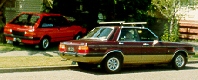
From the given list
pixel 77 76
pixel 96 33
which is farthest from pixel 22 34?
pixel 77 76

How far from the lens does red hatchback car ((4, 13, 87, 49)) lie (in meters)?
16.3

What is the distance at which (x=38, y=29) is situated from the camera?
16.4 m

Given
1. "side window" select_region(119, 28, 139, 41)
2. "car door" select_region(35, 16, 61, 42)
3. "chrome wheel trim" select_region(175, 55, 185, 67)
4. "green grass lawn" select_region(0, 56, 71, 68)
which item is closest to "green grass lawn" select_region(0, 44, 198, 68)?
"green grass lawn" select_region(0, 56, 71, 68)

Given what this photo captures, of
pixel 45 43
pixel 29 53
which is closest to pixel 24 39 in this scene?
pixel 29 53

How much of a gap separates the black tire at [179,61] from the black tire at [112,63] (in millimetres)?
2351

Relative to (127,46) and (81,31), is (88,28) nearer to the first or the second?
(81,31)

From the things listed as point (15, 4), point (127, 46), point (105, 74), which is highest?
point (15, 4)

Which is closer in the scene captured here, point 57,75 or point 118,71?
point 57,75

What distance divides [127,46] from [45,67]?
2.60m

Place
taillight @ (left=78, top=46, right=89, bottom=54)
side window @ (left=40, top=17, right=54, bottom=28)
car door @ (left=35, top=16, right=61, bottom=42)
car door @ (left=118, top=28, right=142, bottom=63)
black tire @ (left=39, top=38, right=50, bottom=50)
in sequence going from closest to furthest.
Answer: taillight @ (left=78, top=46, right=89, bottom=54), car door @ (left=118, top=28, right=142, bottom=63), car door @ (left=35, top=16, right=61, bottom=42), black tire @ (left=39, top=38, right=50, bottom=50), side window @ (left=40, top=17, right=54, bottom=28)

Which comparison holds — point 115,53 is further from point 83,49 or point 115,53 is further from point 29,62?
point 29,62

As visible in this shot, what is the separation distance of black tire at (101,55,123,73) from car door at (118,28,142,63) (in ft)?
0.90

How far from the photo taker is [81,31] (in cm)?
1922

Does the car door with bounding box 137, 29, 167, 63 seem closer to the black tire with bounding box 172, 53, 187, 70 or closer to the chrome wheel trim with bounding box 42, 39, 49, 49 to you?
the black tire with bounding box 172, 53, 187, 70
